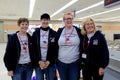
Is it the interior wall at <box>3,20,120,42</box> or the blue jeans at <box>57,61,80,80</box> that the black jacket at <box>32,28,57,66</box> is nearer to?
the blue jeans at <box>57,61,80,80</box>

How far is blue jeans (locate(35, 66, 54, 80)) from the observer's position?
9.60 feet

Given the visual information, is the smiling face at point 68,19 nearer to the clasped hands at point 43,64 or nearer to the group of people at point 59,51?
the group of people at point 59,51

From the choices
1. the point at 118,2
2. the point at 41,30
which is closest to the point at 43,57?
the point at 41,30

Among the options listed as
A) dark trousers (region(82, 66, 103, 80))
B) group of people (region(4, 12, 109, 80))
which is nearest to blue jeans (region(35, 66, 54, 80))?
group of people (region(4, 12, 109, 80))

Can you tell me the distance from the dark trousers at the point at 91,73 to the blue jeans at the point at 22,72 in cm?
85

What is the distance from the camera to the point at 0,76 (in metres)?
5.08

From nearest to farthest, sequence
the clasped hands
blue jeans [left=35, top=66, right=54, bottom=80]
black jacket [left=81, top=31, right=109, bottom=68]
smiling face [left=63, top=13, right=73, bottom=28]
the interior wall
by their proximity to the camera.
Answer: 1. black jacket [left=81, top=31, right=109, bottom=68]
2. smiling face [left=63, top=13, right=73, bottom=28]
3. the clasped hands
4. blue jeans [left=35, top=66, right=54, bottom=80]
5. the interior wall

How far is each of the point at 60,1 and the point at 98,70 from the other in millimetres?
7938

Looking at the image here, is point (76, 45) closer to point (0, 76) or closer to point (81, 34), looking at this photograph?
point (81, 34)

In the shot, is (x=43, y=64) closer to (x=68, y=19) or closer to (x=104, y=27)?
(x=68, y=19)

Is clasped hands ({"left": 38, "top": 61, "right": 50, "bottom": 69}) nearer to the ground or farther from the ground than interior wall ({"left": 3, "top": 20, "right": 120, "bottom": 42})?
nearer to the ground

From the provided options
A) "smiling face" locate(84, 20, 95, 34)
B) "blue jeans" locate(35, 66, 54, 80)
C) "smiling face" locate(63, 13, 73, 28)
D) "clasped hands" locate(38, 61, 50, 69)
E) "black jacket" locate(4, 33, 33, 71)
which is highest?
"smiling face" locate(63, 13, 73, 28)

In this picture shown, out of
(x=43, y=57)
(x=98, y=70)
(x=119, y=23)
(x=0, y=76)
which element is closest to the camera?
(x=98, y=70)

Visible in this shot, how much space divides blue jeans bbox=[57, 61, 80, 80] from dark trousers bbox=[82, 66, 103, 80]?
0.41 feet
